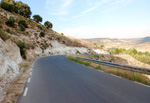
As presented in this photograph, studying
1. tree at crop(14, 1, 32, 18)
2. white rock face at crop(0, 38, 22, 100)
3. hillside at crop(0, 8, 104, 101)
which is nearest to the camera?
white rock face at crop(0, 38, 22, 100)

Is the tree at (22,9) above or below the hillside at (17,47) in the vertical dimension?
above

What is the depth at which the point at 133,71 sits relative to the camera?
9.12 meters

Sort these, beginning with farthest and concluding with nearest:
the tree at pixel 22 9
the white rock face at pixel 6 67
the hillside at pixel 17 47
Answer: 1. the tree at pixel 22 9
2. the hillside at pixel 17 47
3. the white rock face at pixel 6 67

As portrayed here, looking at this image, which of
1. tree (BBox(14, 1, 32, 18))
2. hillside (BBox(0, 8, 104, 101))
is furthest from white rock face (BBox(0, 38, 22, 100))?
tree (BBox(14, 1, 32, 18))

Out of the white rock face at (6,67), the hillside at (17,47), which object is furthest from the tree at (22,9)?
the white rock face at (6,67)

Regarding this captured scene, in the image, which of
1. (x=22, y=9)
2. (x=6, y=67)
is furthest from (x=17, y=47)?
(x=22, y=9)

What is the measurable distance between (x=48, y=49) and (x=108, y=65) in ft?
115

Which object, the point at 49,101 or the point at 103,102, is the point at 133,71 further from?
the point at 49,101

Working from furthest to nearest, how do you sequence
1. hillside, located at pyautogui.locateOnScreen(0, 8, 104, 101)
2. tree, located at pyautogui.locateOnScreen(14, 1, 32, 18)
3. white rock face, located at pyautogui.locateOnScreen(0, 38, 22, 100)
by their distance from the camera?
tree, located at pyautogui.locateOnScreen(14, 1, 32, 18) < hillside, located at pyautogui.locateOnScreen(0, 8, 104, 101) < white rock face, located at pyautogui.locateOnScreen(0, 38, 22, 100)

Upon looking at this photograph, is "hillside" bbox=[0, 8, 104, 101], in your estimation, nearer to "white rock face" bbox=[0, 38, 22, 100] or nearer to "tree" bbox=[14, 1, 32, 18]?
"white rock face" bbox=[0, 38, 22, 100]

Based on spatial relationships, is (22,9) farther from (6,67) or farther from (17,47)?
(6,67)

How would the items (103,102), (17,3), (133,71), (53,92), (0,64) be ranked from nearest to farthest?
1. (103,102)
2. (53,92)
3. (0,64)
4. (133,71)
5. (17,3)

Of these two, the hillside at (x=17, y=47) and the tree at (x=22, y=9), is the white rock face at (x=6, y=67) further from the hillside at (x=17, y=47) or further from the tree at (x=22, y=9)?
the tree at (x=22, y=9)

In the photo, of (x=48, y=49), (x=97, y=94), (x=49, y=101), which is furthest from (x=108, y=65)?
(x=48, y=49)
